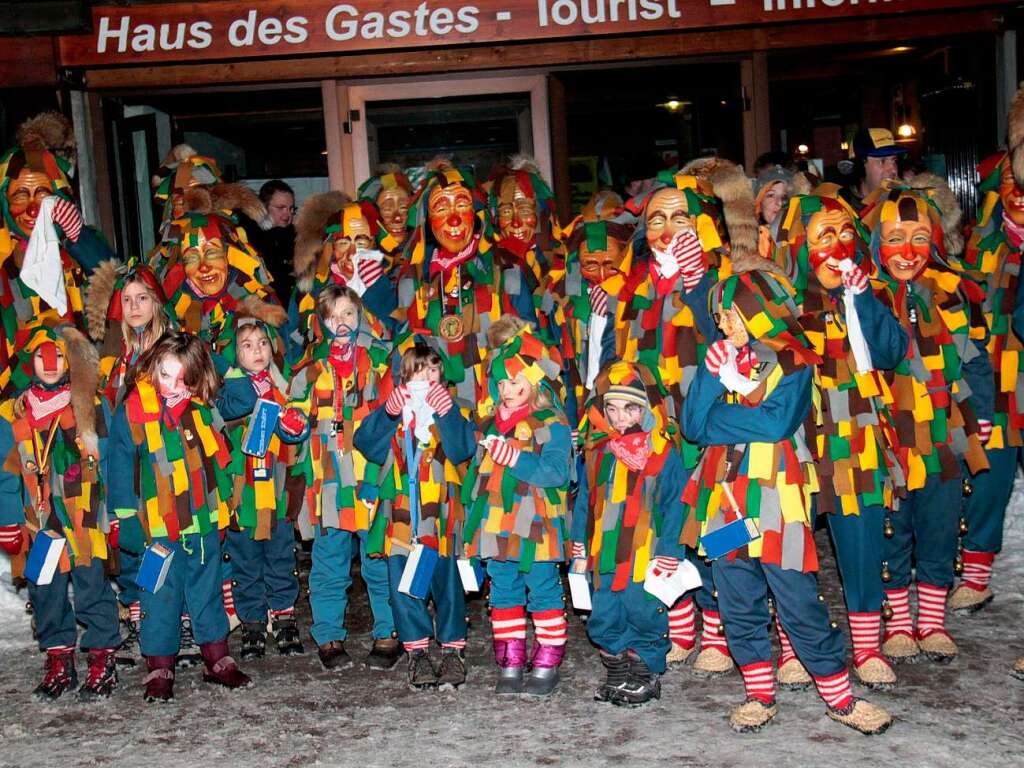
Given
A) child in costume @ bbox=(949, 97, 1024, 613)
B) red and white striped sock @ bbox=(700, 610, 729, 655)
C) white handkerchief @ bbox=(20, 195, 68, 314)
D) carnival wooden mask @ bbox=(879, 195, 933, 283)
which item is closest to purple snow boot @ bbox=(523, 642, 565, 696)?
red and white striped sock @ bbox=(700, 610, 729, 655)

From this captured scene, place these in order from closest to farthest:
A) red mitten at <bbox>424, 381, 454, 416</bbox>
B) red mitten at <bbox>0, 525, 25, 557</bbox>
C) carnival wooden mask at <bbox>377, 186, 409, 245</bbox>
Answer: red mitten at <bbox>424, 381, 454, 416</bbox> → red mitten at <bbox>0, 525, 25, 557</bbox> → carnival wooden mask at <bbox>377, 186, 409, 245</bbox>

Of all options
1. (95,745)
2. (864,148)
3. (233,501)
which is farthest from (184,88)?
(95,745)

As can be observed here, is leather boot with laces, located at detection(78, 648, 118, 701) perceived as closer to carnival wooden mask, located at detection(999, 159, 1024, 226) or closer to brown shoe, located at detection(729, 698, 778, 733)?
brown shoe, located at detection(729, 698, 778, 733)

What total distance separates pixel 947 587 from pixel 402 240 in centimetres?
306

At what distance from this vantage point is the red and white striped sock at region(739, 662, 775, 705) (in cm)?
448

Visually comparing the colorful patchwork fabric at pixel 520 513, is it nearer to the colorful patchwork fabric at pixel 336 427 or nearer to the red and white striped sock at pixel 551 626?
the red and white striped sock at pixel 551 626

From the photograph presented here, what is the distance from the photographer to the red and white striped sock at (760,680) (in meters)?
4.48

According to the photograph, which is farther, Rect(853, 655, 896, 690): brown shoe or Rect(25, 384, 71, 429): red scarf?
Rect(25, 384, 71, 429): red scarf

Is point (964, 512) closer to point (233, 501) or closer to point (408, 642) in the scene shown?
point (408, 642)

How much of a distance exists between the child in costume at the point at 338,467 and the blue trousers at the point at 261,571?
27 cm

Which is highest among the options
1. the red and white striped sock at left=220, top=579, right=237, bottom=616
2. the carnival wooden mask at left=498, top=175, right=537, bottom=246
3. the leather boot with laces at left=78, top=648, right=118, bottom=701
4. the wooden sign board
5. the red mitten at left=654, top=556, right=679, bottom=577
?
the wooden sign board

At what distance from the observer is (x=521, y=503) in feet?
16.2

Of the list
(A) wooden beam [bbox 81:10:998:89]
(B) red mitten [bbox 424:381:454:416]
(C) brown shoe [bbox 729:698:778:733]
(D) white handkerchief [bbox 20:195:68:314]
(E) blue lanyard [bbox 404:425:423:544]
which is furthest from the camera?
(A) wooden beam [bbox 81:10:998:89]

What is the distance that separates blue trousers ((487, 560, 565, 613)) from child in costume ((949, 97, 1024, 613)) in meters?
1.91
